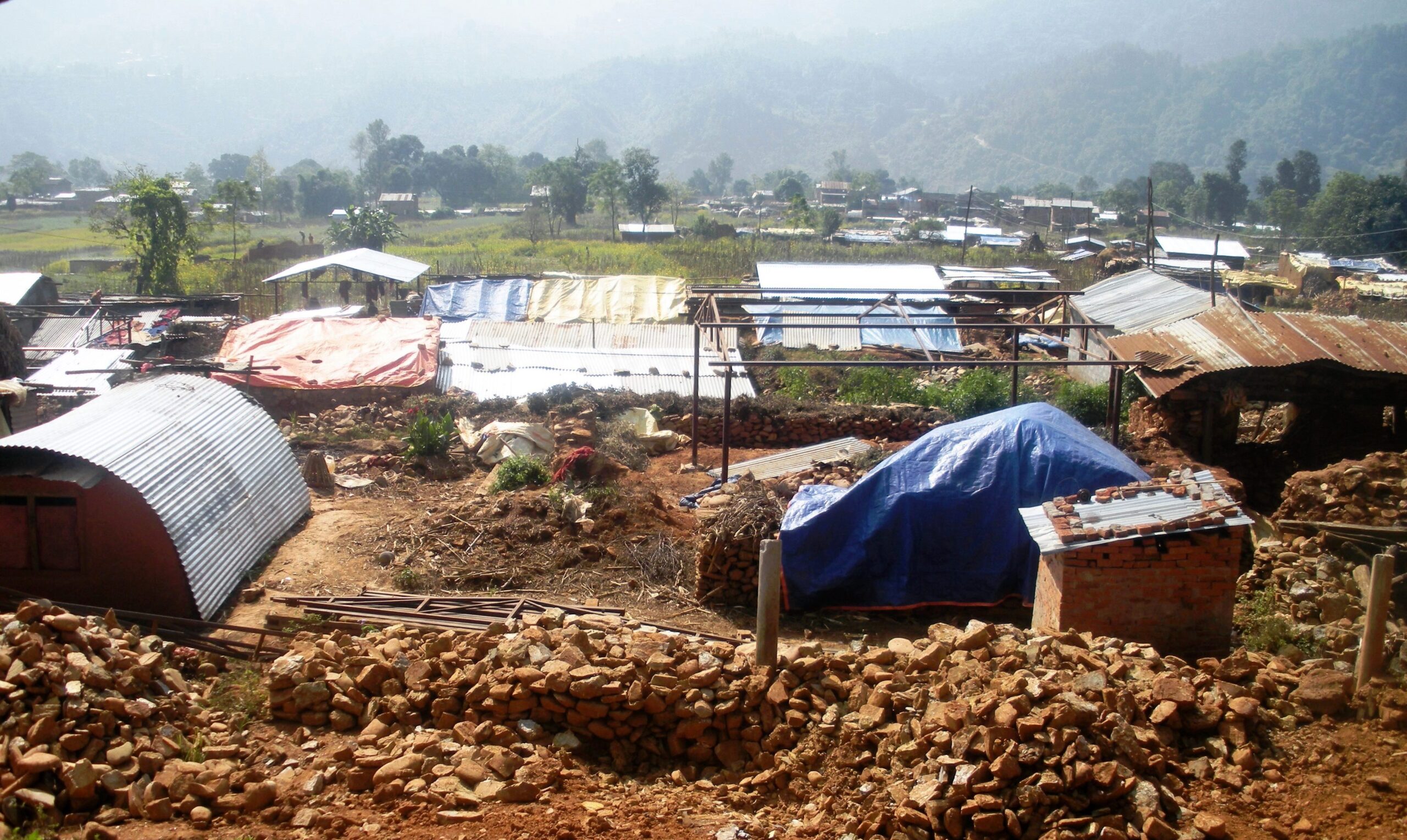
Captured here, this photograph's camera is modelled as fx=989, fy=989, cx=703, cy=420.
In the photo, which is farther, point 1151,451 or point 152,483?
point 1151,451

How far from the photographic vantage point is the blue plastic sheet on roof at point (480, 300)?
24391 mm

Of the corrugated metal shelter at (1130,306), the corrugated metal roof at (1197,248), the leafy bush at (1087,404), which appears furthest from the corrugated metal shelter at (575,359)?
the corrugated metal roof at (1197,248)

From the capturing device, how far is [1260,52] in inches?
7810

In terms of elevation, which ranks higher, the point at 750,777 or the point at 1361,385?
→ the point at 1361,385

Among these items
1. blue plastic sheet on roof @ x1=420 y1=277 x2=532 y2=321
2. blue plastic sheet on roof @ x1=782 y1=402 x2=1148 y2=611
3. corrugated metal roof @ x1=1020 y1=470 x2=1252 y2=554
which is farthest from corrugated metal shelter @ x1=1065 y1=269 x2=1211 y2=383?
blue plastic sheet on roof @ x1=420 y1=277 x2=532 y2=321

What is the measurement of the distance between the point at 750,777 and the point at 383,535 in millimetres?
5894

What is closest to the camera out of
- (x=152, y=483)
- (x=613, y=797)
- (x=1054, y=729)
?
(x=1054, y=729)

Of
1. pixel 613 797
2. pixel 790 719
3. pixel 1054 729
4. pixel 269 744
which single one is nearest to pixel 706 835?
pixel 613 797

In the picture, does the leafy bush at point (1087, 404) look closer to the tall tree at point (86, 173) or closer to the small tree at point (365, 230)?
the small tree at point (365, 230)

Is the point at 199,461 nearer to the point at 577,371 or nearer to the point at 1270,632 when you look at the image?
the point at 1270,632

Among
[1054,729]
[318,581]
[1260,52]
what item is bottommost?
[318,581]

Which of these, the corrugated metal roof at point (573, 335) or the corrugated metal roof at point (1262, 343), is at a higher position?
the corrugated metal roof at point (1262, 343)

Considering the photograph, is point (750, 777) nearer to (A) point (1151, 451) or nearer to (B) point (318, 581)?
(B) point (318, 581)

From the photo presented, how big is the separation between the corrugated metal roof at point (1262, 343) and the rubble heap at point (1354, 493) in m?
4.12
